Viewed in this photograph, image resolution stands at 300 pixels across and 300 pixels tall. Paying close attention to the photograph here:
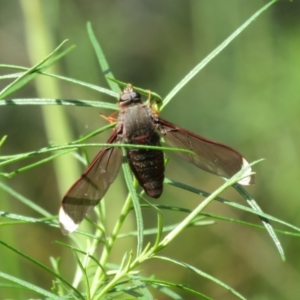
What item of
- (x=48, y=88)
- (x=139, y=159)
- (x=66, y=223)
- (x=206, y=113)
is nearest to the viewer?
(x=66, y=223)

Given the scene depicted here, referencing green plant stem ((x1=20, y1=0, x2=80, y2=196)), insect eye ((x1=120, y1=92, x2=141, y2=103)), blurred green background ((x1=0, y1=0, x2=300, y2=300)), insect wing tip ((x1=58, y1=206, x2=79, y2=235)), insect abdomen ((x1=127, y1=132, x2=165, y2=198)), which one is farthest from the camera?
blurred green background ((x1=0, y1=0, x2=300, y2=300))

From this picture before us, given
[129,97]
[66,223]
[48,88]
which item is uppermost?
[48,88]

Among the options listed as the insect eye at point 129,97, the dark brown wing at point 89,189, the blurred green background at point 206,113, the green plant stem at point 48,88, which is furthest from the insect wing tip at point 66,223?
the blurred green background at point 206,113

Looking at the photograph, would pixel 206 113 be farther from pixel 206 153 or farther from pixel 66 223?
pixel 66 223

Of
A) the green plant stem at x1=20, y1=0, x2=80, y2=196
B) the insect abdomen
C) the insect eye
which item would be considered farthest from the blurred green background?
the insect abdomen

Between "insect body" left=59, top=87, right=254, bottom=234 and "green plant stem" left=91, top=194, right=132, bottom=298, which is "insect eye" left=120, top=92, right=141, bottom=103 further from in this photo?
"green plant stem" left=91, top=194, right=132, bottom=298

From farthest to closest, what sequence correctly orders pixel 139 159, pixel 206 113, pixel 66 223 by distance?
pixel 206 113, pixel 139 159, pixel 66 223

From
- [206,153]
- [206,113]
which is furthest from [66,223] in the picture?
[206,113]
